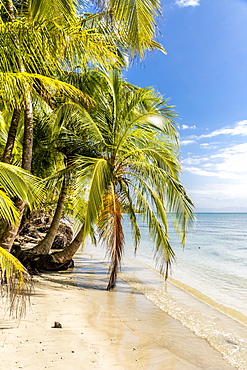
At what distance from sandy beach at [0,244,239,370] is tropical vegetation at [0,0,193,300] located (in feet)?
4.12

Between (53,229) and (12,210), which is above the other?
(12,210)

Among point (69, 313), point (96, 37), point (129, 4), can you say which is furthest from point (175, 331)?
point (129, 4)

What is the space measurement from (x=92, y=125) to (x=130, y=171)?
1.43m

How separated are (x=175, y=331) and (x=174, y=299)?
7.45 feet

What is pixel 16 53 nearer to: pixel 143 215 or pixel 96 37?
pixel 96 37

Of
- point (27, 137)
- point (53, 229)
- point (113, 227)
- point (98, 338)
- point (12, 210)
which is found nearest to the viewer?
point (12, 210)

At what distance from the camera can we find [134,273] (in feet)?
33.9

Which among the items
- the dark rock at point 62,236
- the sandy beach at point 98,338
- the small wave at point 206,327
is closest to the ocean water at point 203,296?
the small wave at point 206,327

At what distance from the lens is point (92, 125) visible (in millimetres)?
7223

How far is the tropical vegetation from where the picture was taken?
4512mm

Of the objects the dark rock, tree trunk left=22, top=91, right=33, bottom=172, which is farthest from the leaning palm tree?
the dark rock

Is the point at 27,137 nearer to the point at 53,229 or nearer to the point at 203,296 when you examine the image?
the point at 53,229

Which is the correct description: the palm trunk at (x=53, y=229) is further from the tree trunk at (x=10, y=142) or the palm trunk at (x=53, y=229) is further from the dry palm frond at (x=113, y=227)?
the tree trunk at (x=10, y=142)

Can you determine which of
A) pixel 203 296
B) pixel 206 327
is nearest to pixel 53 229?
pixel 203 296
